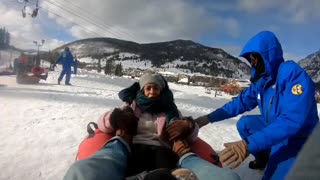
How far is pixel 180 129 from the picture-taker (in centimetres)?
277

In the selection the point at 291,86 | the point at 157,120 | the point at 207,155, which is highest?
the point at 291,86

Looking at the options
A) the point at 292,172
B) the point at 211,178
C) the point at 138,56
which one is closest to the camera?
the point at 292,172

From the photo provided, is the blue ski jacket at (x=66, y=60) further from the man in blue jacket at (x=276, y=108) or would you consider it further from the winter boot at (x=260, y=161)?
the man in blue jacket at (x=276, y=108)

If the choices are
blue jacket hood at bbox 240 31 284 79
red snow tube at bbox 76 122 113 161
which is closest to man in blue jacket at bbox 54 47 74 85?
red snow tube at bbox 76 122 113 161

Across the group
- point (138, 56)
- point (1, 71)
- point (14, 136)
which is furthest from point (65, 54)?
point (138, 56)

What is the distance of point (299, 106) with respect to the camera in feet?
7.29

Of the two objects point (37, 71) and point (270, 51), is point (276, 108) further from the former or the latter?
point (37, 71)

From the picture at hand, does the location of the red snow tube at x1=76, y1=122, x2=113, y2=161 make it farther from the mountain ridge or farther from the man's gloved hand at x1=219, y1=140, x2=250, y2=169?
the mountain ridge

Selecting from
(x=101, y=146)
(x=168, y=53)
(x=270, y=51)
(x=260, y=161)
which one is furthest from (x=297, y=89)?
(x=168, y=53)

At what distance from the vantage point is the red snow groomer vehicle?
11.0m

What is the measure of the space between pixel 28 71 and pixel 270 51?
10.6m

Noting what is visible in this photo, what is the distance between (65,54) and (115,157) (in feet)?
34.6

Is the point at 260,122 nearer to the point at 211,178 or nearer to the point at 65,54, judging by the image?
the point at 211,178

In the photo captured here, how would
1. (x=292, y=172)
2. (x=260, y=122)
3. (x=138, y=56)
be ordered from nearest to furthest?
(x=292, y=172) < (x=260, y=122) < (x=138, y=56)
